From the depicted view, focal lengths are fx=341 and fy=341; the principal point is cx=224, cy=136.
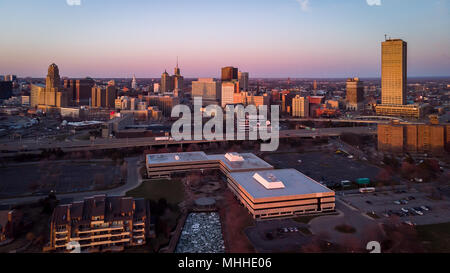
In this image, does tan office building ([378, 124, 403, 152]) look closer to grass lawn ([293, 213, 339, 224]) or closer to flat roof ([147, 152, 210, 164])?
flat roof ([147, 152, 210, 164])

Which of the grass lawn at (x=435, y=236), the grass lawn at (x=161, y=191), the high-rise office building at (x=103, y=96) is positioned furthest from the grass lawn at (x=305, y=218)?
the high-rise office building at (x=103, y=96)

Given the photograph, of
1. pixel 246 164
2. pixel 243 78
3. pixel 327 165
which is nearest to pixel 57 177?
pixel 246 164

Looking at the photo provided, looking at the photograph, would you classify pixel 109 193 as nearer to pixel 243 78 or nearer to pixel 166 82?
pixel 243 78

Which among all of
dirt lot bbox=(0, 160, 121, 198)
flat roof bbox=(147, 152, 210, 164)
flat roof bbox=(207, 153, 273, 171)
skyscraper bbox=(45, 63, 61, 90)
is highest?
skyscraper bbox=(45, 63, 61, 90)

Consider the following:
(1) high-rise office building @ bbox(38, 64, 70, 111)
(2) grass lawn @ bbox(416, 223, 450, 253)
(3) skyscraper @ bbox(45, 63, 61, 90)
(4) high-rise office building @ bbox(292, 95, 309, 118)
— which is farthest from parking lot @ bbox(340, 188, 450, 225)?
(3) skyscraper @ bbox(45, 63, 61, 90)

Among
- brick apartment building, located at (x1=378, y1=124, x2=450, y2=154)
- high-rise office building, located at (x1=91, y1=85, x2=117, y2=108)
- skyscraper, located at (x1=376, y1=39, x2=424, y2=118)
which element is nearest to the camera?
brick apartment building, located at (x1=378, y1=124, x2=450, y2=154)
